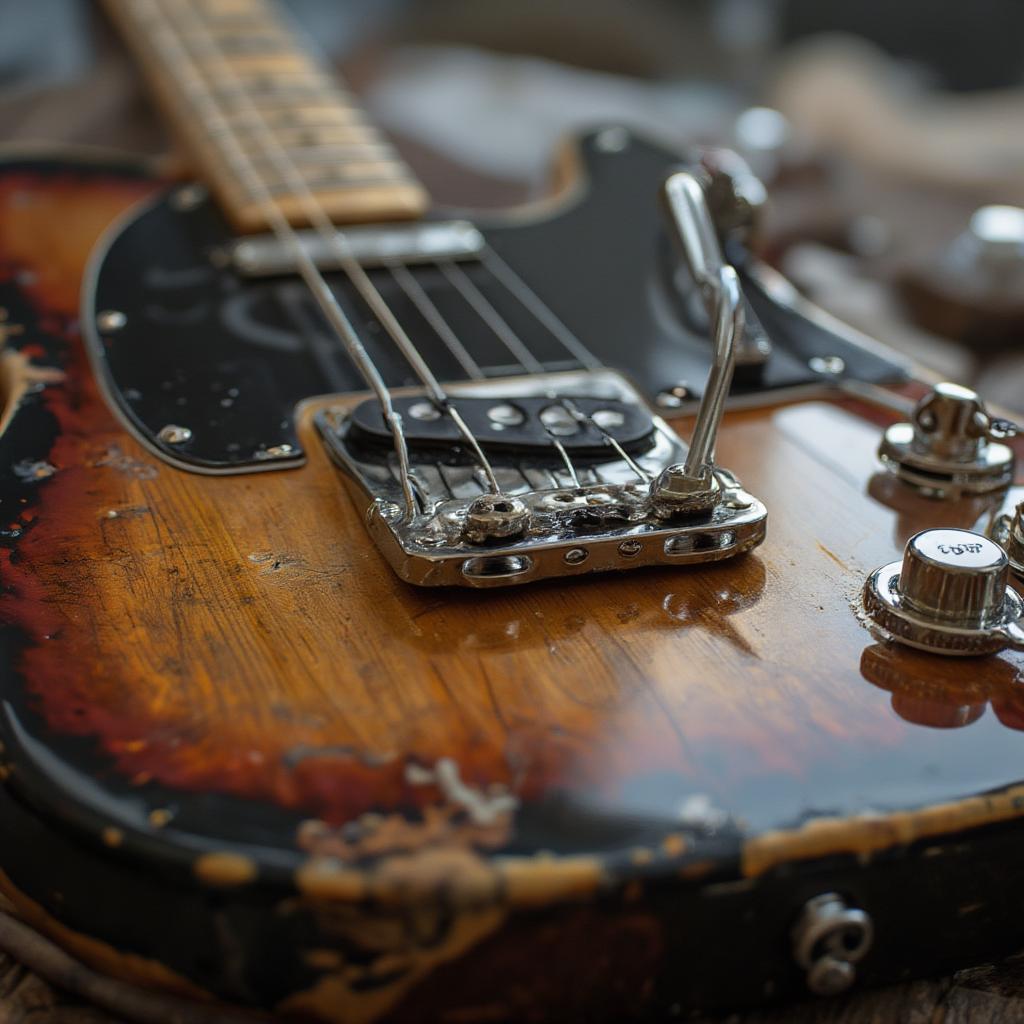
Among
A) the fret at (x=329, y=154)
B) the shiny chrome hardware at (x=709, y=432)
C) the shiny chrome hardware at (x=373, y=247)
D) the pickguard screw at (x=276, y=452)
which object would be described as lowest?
the pickguard screw at (x=276, y=452)

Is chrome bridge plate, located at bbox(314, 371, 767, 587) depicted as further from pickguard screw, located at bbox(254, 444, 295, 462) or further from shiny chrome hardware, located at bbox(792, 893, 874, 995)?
shiny chrome hardware, located at bbox(792, 893, 874, 995)

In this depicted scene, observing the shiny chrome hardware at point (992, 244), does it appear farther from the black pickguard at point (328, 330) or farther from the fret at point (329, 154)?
the fret at point (329, 154)

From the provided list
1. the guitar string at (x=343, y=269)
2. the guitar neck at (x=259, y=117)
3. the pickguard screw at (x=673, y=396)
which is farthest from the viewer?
the guitar neck at (x=259, y=117)

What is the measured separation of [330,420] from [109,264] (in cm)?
35

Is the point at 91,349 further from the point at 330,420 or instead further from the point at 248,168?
the point at 248,168

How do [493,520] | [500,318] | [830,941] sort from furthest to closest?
1. [500,318]
2. [493,520]
3. [830,941]

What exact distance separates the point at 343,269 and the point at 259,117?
13.4 inches

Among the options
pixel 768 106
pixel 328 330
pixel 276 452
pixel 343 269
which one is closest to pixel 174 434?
pixel 276 452

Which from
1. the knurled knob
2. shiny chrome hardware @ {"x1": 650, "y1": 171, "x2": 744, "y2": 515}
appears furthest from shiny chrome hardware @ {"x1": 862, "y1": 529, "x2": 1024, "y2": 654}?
shiny chrome hardware @ {"x1": 650, "y1": 171, "x2": 744, "y2": 515}

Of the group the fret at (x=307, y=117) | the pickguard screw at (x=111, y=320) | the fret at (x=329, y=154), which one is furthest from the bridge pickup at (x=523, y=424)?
the fret at (x=307, y=117)

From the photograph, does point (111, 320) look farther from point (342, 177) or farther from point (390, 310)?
point (342, 177)

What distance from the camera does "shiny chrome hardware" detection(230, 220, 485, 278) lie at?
39.2 inches

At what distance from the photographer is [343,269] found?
998 mm

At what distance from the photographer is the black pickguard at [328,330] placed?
801 mm
